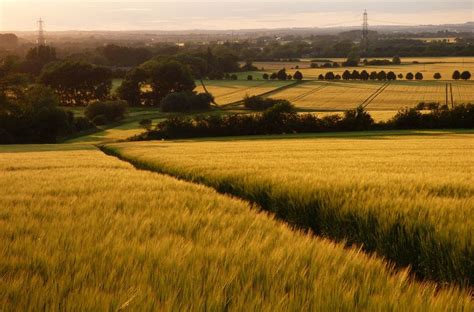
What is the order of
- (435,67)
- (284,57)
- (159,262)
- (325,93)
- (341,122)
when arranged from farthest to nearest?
1. (284,57)
2. (435,67)
3. (325,93)
4. (341,122)
5. (159,262)

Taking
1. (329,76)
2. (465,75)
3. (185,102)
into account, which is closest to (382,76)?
(329,76)

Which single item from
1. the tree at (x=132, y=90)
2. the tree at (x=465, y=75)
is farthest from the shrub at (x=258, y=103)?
the tree at (x=465, y=75)

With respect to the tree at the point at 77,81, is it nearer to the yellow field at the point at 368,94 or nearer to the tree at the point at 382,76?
the yellow field at the point at 368,94

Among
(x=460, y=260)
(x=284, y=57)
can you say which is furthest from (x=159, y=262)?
(x=284, y=57)

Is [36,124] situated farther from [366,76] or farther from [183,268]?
[366,76]

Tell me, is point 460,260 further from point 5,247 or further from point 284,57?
point 284,57

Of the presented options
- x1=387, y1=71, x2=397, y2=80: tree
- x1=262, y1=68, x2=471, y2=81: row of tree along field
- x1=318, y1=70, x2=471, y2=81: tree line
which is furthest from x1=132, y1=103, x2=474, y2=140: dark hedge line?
x1=262, y1=68, x2=471, y2=81: row of tree along field
